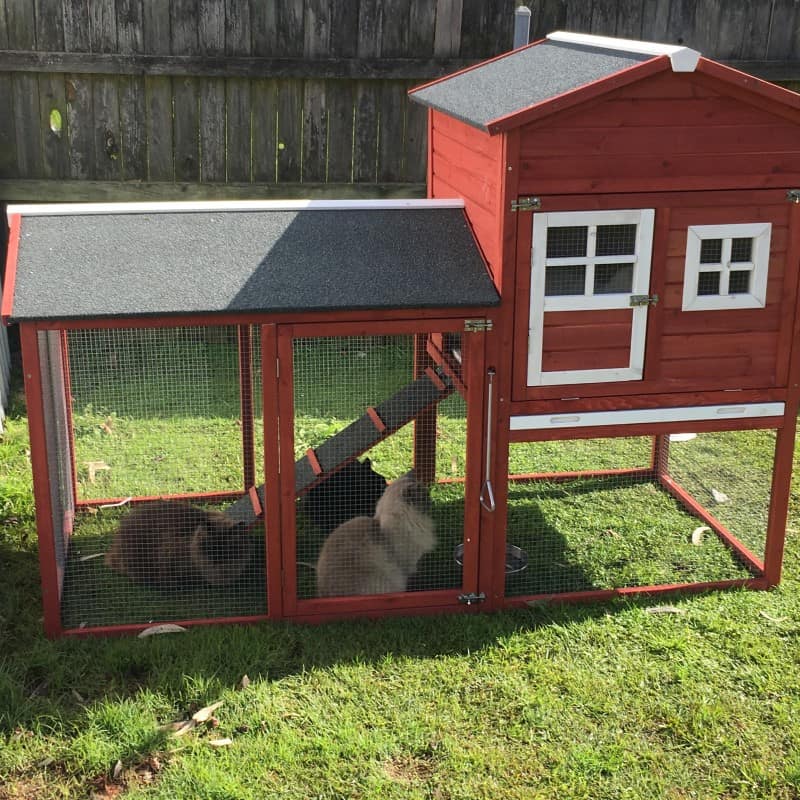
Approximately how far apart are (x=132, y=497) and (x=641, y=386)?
315 cm

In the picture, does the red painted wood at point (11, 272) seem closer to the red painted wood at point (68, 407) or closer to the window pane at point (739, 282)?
the red painted wood at point (68, 407)

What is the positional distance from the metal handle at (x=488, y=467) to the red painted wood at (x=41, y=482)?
202cm

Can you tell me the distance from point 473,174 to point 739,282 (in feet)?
4.56

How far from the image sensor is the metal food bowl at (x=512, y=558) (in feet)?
19.1

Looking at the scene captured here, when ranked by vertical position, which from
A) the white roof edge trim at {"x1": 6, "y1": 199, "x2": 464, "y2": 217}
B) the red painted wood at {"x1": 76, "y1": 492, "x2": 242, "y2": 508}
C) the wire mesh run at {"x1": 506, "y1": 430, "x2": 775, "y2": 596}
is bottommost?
the wire mesh run at {"x1": 506, "y1": 430, "x2": 775, "y2": 596}

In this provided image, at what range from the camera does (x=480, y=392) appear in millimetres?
5215

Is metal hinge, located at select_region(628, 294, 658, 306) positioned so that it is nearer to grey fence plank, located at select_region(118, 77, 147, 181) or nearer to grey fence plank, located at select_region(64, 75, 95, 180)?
grey fence plank, located at select_region(118, 77, 147, 181)

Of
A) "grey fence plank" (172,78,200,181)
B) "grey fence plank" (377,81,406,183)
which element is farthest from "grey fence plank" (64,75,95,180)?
"grey fence plank" (377,81,406,183)

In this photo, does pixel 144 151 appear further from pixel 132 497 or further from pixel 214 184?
pixel 132 497

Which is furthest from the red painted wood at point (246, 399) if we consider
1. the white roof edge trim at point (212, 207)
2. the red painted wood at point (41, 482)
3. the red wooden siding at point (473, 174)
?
the red wooden siding at point (473, 174)

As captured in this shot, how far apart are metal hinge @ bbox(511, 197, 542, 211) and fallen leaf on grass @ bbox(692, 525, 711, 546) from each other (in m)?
2.37

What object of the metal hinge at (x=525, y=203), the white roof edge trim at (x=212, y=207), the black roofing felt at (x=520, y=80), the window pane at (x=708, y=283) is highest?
the black roofing felt at (x=520, y=80)

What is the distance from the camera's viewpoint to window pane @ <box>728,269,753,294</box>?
5285mm

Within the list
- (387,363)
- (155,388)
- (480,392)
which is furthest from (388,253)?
(155,388)
